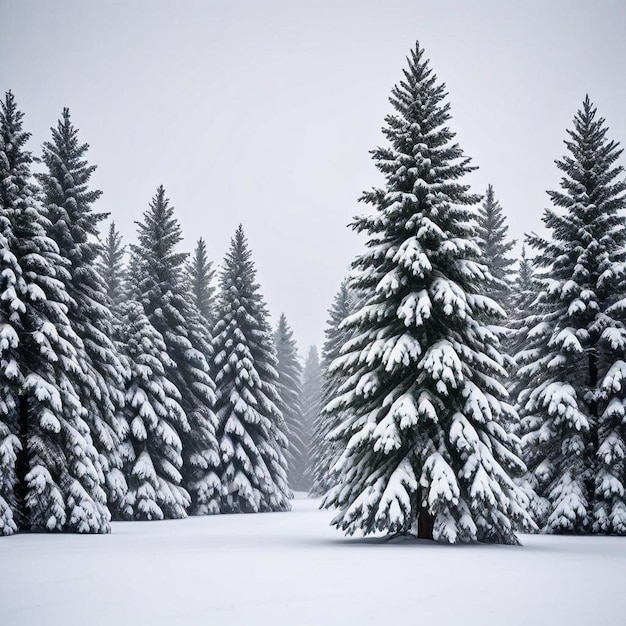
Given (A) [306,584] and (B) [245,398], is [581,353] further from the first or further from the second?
(B) [245,398]

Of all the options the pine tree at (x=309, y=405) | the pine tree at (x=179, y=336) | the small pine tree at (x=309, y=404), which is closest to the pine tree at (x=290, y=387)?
the pine tree at (x=309, y=405)

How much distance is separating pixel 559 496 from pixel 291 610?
17551 mm

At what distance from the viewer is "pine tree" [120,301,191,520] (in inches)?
1172

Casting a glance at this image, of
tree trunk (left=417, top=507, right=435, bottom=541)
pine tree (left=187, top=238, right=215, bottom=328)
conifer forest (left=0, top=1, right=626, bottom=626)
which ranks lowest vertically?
tree trunk (left=417, top=507, right=435, bottom=541)

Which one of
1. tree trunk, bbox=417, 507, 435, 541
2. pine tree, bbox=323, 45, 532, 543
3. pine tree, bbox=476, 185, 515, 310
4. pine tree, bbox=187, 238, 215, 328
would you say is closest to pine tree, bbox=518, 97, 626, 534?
pine tree, bbox=323, 45, 532, 543

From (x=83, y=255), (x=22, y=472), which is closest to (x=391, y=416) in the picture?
(x=22, y=472)

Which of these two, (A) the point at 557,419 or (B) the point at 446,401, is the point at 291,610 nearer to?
(B) the point at 446,401

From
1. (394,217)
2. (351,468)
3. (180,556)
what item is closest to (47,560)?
(180,556)

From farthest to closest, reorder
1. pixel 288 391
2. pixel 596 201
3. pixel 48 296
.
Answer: pixel 288 391
pixel 596 201
pixel 48 296

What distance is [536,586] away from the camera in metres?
10.1

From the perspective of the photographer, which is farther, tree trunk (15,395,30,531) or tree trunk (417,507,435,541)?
tree trunk (15,395,30,531)

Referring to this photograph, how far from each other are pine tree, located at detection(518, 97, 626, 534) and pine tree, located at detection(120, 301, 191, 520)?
16749 millimetres

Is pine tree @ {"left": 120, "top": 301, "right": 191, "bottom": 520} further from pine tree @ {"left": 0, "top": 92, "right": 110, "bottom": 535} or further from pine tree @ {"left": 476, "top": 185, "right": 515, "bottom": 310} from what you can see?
pine tree @ {"left": 476, "top": 185, "right": 515, "bottom": 310}

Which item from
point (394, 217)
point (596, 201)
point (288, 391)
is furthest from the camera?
point (288, 391)
